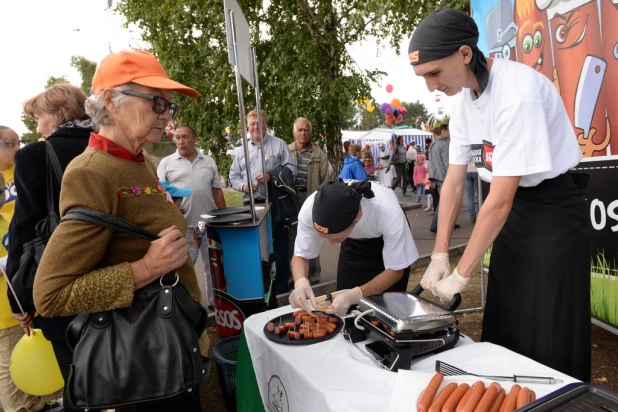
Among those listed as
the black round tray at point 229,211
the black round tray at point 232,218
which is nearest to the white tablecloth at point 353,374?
the black round tray at point 232,218

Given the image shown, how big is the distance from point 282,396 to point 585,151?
2533 mm

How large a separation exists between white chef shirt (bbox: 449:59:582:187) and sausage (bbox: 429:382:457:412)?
2.32 ft

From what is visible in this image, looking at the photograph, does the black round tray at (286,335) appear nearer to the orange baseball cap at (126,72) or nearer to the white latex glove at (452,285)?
the white latex glove at (452,285)

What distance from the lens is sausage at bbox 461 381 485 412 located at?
1021 mm

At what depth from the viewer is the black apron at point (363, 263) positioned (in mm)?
2576

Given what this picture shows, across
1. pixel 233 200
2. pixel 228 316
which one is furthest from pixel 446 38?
pixel 233 200

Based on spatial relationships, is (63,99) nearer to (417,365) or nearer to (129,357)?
(129,357)

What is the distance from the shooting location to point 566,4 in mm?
2756

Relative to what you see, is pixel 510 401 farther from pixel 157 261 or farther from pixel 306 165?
pixel 306 165

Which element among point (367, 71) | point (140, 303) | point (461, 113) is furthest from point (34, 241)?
point (367, 71)

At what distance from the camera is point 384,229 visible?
230 centimetres

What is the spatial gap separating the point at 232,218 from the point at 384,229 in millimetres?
1387

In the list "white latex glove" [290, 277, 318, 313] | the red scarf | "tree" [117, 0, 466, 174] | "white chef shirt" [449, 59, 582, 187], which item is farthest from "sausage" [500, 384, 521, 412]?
"tree" [117, 0, 466, 174]

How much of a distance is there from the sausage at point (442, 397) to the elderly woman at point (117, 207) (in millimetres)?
875
